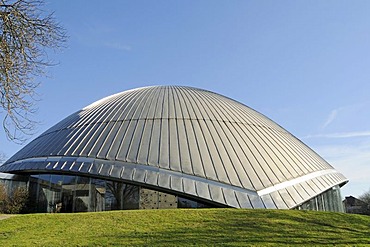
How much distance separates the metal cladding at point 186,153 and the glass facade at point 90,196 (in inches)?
15.8

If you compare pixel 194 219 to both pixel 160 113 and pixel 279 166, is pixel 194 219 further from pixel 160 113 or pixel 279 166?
pixel 160 113

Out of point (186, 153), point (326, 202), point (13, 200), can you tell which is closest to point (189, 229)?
point (186, 153)

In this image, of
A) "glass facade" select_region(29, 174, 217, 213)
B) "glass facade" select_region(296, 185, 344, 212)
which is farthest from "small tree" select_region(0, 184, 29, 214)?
"glass facade" select_region(296, 185, 344, 212)

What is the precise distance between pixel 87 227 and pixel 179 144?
27.7ft

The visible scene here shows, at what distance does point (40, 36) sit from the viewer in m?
10.2

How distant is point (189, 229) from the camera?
10.5 metres

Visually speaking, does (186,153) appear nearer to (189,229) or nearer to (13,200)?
(189,229)

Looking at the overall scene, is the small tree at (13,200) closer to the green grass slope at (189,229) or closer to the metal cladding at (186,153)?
the metal cladding at (186,153)

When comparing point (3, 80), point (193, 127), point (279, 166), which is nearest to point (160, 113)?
point (193, 127)

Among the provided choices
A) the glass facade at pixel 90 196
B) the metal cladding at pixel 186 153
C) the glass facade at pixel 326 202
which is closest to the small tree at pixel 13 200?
the glass facade at pixel 90 196

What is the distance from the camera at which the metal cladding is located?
54.4ft

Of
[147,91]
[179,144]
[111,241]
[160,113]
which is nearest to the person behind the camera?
[111,241]

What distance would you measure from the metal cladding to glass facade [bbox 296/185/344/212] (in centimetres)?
45

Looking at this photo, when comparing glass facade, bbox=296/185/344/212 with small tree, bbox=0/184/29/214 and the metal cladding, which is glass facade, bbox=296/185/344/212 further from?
small tree, bbox=0/184/29/214
